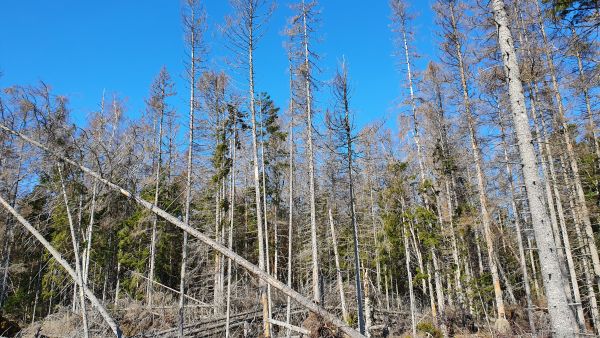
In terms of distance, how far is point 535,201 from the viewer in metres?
5.36

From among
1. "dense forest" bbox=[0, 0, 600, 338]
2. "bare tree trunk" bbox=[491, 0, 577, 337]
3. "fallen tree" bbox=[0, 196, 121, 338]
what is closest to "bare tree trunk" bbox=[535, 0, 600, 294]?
"dense forest" bbox=[0, 0, 600, 338]

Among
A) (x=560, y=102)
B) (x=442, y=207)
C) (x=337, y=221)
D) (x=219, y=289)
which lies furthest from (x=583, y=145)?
(x=219, y=289)

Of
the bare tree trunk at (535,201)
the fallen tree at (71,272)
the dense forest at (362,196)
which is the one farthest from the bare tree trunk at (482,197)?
the fallen tree at (71,272)

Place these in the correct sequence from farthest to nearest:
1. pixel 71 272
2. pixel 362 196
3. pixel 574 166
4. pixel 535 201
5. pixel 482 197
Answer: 1. pixel 362 196
2. pixel 482 197
3. pixel 574 166
4. pixel 535 201
5. pixel 71 272

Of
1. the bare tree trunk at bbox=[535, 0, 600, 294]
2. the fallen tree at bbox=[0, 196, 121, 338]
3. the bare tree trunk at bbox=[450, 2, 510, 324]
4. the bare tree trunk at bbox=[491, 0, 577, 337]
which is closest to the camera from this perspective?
the fallen tree at bbox=[0, 196, 121, 338]

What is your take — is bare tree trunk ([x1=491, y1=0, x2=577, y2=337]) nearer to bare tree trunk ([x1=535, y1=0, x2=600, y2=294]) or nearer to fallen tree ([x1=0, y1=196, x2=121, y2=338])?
fallen tree ([x1=0, y1=196, x2=121, y2=338])

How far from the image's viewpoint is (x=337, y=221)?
2384 cm

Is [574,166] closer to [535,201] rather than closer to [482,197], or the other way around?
[482,197]

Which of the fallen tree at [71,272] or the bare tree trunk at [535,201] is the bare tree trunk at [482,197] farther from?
the fallen tree at [71,272]

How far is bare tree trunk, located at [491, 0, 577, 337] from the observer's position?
16.2ft

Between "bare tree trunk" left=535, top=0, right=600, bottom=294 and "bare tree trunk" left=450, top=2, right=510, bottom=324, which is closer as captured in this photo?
"bare tree trunk" left=535, top=0, right=600, bottom=294

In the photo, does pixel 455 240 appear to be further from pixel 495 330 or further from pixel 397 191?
pixel 495 330

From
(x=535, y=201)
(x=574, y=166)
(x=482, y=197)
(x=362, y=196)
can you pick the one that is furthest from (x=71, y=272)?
(x=362, y=196)

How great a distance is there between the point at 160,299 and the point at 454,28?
18.2 metres
